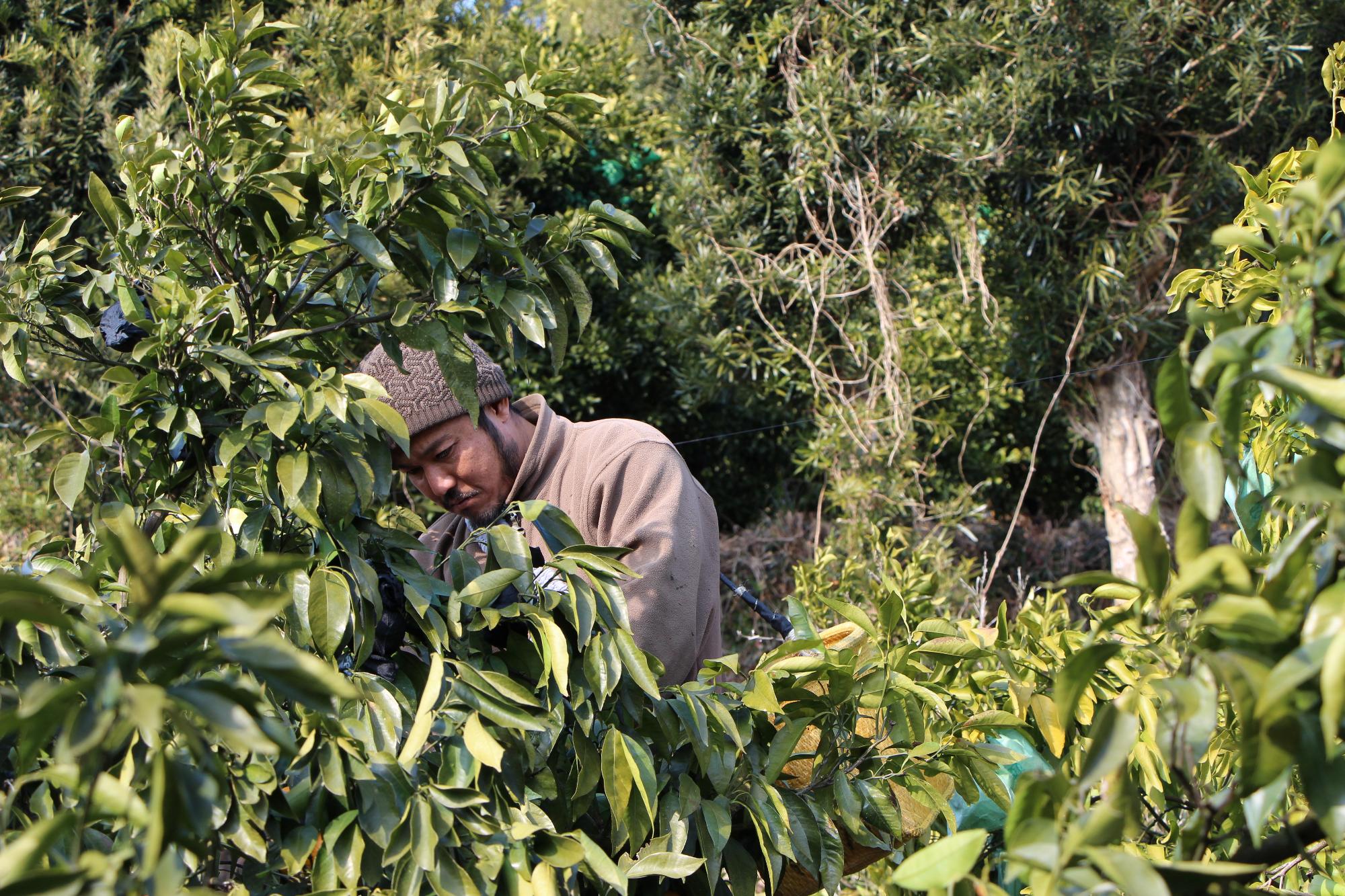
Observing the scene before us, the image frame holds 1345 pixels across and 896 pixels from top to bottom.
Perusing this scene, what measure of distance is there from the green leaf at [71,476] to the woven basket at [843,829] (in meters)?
1.08

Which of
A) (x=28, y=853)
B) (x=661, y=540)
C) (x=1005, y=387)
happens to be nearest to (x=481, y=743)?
(x=28, y=853)

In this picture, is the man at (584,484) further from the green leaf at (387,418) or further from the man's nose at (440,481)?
the green leaf at (387,418)

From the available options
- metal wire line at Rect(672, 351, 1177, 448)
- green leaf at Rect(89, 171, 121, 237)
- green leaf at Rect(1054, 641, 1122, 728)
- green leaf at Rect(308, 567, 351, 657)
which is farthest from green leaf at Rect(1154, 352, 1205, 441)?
metal wire line at Rect(672, 351, 1177, 448)

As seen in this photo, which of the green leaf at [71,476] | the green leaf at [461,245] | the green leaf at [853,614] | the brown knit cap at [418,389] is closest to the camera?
the green leaf at [71,476]

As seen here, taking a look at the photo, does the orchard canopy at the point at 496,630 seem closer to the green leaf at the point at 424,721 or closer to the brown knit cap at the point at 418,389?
the green leaf at the point at 424,721

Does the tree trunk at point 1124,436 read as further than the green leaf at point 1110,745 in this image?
Yes

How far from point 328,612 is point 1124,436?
17.7 feet

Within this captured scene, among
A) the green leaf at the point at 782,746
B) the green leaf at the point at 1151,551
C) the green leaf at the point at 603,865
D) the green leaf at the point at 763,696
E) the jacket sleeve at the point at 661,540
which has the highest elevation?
the green leaf at the point at 1151,551

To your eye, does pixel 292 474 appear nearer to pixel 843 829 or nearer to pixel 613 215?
pixel 613 215

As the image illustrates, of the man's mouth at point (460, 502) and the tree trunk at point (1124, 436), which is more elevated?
the man's mouth at point (460, 502)

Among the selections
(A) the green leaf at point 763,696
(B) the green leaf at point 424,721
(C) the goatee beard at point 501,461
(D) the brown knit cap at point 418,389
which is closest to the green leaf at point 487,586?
(B) the green leaf at point 424,721

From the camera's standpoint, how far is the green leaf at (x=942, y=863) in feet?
2.90

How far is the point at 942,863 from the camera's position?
90 cm

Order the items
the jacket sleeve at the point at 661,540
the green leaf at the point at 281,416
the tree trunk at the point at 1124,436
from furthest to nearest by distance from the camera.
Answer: the tree trunk at the point at 1124,436
the jacket sleeve at the point at 661,540
the green leaf at the point at 281,416
